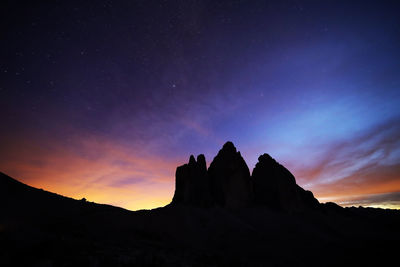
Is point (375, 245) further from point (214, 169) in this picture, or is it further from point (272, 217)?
point (214, 169)

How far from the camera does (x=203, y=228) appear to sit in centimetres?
4191

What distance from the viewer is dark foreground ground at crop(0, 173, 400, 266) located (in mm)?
14719

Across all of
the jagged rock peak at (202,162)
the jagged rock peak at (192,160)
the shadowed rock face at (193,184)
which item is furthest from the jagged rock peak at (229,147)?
the jagged rock peak at (192,160)

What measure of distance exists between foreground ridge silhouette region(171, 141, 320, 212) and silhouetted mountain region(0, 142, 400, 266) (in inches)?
13.0

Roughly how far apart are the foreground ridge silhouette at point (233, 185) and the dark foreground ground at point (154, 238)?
8.37 m

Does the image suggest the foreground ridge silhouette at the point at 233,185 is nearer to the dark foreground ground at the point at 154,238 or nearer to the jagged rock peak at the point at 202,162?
the jagged rock peak at the point at 202,162

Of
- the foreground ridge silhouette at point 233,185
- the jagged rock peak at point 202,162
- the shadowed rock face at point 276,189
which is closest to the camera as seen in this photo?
the foreground ridge silhouette at point 233,185

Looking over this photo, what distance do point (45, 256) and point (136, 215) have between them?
86.8ft

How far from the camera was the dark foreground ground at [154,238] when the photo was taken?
48.3ft

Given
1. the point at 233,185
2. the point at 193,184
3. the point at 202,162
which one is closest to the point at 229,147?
the point at 202,162

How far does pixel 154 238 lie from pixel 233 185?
37125mm

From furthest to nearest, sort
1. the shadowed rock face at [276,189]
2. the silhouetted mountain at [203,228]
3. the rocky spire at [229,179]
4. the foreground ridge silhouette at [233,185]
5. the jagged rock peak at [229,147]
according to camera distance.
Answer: the jagged rock peak at [229,147]
the shadowed rock face at [276,189]
the foreground ridge silhouette at [233,185]
the rocky spire at [229,179]
the silhouetted mountain at [203,228]

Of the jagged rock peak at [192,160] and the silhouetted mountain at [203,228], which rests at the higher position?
the jagged rock peak at [192,160]

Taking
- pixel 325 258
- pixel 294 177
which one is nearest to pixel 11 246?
pixel 325 258
